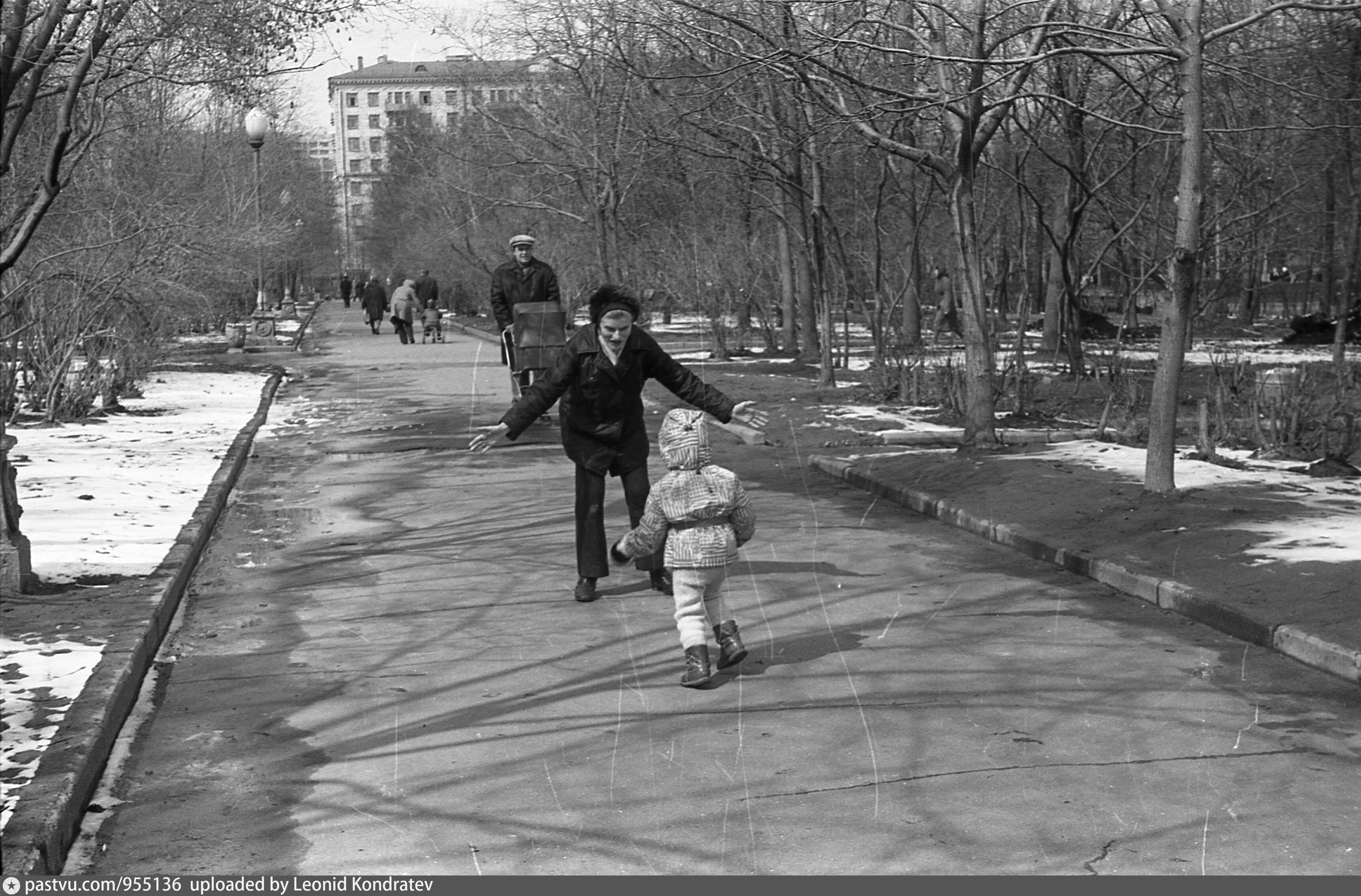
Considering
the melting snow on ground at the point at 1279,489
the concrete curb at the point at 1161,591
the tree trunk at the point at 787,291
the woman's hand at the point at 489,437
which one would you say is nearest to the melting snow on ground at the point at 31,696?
Result: the woman's hand at the point at 489,437

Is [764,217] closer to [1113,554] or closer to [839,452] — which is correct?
[839,452]

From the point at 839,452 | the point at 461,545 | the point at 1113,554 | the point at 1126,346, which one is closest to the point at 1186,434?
the point at 839,452

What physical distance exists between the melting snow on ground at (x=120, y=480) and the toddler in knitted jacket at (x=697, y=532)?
382 centimetres

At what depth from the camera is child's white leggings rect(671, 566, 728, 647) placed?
7.24m

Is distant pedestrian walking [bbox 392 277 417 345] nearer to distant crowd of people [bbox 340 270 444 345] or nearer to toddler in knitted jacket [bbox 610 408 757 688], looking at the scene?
distant crowd of people [bbox 340 270 444 345]

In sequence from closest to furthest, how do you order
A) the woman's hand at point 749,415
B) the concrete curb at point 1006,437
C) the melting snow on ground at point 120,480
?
1. the woman's hand at point 749,415
2. the melting snow on ground at point 120,480
3. the concrete curb at point 1006,437

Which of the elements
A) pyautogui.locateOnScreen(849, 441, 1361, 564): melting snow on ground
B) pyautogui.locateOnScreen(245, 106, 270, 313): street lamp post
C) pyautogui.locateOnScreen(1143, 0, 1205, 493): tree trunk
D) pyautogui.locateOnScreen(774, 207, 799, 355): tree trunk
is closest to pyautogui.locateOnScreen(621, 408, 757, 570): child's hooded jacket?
pyautogui.locateOnScreen(849, 441, 1361, 564): melting snow on ground

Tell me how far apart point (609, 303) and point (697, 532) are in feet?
6.94

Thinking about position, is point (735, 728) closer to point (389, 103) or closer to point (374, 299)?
point (374, 299)

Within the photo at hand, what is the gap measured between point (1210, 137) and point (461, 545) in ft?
48.6

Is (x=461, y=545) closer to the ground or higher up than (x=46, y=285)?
closer to the ground

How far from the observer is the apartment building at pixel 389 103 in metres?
33.9

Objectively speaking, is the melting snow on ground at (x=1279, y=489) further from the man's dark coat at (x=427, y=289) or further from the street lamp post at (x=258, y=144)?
the man's dark coat at (x=427, y=289)

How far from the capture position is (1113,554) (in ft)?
32.8
